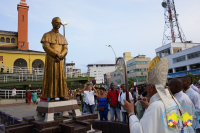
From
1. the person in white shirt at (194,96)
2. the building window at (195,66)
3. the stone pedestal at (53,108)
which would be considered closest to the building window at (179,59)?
the building window at (195,66)

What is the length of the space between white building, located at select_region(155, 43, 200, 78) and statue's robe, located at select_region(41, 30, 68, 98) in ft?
105

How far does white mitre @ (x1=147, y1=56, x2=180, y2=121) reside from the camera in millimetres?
1986

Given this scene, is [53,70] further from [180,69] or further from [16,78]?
[180,69]

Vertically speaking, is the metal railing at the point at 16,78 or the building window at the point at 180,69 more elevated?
the building window at the point at 180,69

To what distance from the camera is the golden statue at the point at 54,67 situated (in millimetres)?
4699

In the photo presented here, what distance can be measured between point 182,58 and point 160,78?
4092 cm

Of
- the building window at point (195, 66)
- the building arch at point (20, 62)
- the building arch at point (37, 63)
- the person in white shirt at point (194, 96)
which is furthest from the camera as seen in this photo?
the building window at point (195, 66)

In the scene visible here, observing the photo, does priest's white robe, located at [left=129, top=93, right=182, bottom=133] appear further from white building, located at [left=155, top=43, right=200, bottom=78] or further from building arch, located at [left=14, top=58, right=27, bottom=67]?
white building, located at [left=155, top=43, right=200, bottom=78]

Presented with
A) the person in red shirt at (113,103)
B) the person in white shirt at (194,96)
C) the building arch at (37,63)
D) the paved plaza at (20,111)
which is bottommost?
the paved plaza at (20,111)

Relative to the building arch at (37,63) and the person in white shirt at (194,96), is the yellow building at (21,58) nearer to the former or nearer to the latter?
the building arch at (37,63)

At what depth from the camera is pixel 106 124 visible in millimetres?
5793

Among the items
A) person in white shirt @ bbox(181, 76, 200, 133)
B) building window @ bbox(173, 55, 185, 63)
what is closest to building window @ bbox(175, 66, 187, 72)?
building window @ bbox(173, 55, 185, 63)

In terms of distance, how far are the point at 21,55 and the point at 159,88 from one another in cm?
2780

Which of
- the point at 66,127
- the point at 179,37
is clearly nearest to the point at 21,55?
the point at 66,127
